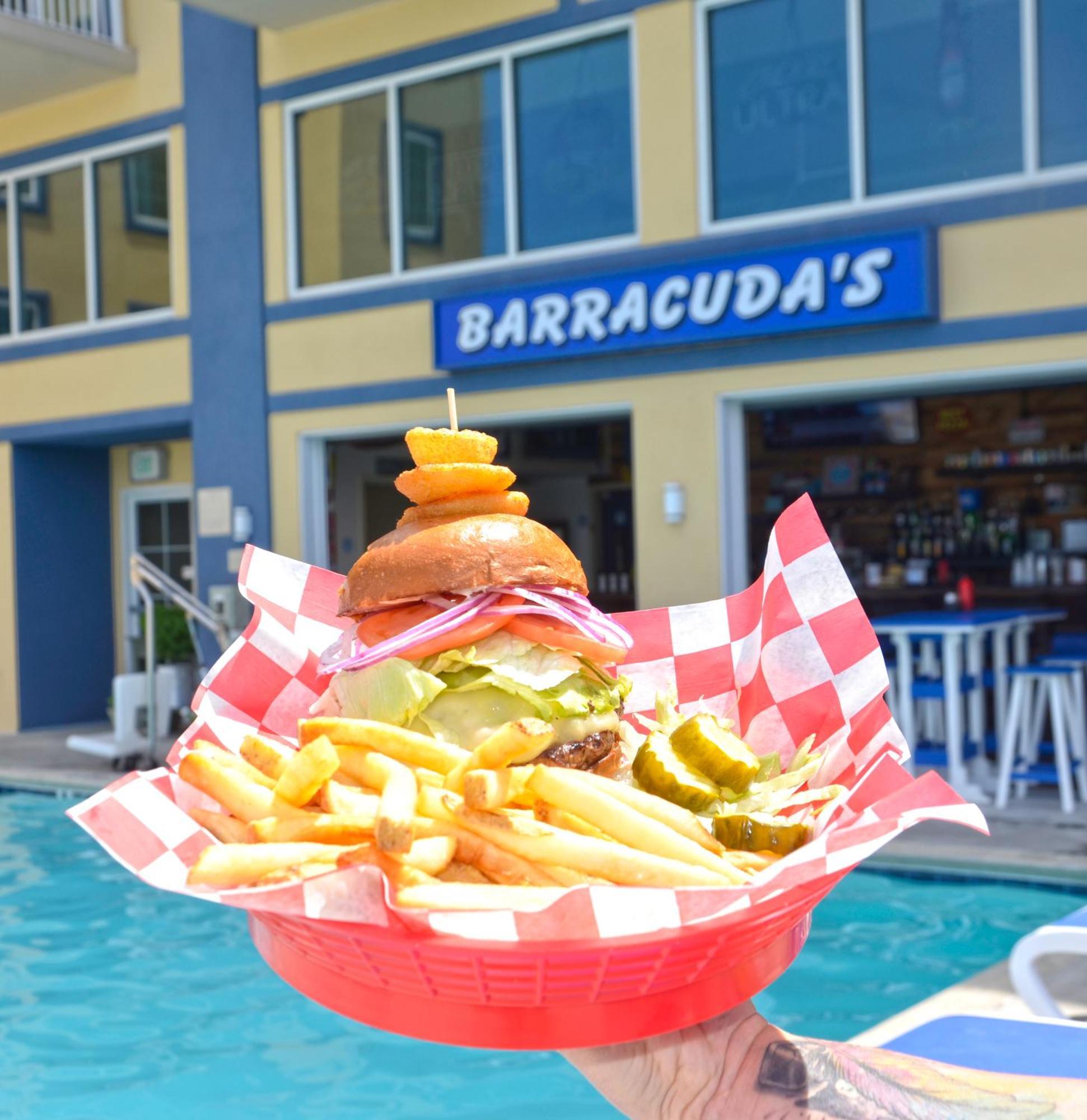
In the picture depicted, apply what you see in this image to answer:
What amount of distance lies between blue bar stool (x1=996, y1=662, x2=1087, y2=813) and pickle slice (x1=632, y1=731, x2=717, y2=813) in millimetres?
6011

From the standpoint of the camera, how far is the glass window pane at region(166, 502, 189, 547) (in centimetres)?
1266

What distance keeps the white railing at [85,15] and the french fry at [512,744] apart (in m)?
11.3

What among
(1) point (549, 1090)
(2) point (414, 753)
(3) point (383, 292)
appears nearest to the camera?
(2) point (414, 753)

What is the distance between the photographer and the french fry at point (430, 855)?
3.91ft

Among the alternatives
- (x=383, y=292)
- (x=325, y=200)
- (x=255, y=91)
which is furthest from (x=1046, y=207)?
(x=255, y=91)

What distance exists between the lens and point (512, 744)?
1.24 m

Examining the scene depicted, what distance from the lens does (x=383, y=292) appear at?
31.5 ft

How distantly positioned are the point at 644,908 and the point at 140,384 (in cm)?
1085

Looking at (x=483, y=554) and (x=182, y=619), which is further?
(x=182, y=619)

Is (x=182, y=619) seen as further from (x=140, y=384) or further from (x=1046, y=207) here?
(x=1046, y=207)

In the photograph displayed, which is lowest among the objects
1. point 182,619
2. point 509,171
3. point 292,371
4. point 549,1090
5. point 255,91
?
point 549,1090

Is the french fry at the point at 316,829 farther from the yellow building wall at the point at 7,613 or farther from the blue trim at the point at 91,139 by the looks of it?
the yellow building wall at the point at 7,613

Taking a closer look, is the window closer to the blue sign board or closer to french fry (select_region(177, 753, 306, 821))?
the blue sign board

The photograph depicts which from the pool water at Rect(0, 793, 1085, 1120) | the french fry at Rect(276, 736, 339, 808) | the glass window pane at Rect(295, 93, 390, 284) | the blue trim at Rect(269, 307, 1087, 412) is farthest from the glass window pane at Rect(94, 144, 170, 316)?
the french fry at Rect(276, 736, 339, 808)
